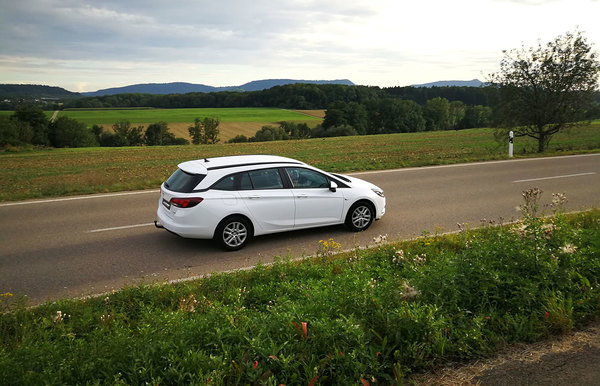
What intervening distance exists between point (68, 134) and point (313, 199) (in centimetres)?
6265

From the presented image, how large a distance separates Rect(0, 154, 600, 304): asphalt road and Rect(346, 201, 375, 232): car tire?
0.20 meters

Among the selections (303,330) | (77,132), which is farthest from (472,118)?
(303,330)

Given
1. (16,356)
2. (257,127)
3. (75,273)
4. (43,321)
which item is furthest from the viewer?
(257,127)

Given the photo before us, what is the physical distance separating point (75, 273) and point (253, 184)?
3098 mm

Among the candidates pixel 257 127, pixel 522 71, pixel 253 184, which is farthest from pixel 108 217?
pixel 257 127

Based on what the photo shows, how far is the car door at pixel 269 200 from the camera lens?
7.87 meters

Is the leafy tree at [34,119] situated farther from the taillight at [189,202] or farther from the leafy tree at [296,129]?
the taillight at [189,202]

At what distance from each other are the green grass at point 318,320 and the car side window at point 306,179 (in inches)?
94.7

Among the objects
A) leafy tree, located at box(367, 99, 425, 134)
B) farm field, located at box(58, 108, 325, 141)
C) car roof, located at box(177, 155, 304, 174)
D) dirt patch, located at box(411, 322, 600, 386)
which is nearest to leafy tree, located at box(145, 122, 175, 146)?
farm field, located at box(58, 108, 325, 141)

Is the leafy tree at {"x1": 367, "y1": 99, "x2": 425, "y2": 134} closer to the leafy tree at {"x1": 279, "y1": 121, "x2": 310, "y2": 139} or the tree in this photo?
the leafy tree at {"x1": 279, "y1": 121, "x2": 310, "y2": 139}

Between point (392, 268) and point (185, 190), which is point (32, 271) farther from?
point (392, 268)

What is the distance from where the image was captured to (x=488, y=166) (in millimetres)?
16875

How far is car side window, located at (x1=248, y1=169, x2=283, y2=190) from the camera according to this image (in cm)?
804

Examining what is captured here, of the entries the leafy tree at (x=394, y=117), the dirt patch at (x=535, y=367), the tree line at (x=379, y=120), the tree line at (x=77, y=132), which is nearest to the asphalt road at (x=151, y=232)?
the dirt patch at (x=535, y=367)
